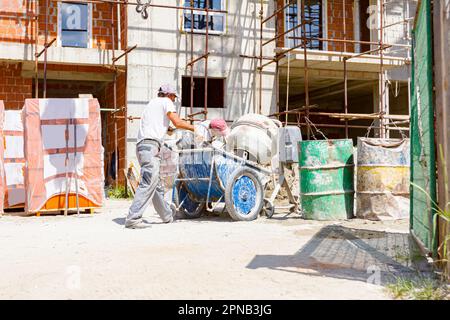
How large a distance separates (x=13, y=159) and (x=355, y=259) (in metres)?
7.67

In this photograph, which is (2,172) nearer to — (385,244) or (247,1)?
(385,244)

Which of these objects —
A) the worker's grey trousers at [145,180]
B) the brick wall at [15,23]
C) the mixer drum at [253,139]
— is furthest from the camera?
the brick wall at [15,23]

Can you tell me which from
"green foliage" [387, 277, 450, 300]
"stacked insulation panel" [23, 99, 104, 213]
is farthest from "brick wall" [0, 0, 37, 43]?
"green foliage" [387, 277, 450, 300]

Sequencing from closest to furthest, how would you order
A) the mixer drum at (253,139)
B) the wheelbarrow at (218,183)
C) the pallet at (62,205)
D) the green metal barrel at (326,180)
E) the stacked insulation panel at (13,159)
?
the wheelbarrow at (218,183)
the green metal barrel at (326,180)
the mixer drum at (253,139)
the pallet at (62,205)
the stacked insulation panel at (13,159)

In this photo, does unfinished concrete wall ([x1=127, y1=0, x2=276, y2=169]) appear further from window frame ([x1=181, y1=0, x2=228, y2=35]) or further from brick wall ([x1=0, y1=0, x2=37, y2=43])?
brick wall ([x1=0, y1=0, x2=37, y2=43])

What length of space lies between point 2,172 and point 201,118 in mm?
6948

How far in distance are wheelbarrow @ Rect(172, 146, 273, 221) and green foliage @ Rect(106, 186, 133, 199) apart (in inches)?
Answer: 221

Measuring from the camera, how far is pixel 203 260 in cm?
507

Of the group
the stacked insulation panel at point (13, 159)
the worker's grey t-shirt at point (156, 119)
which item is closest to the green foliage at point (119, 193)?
the stacked insulation panel at point (13, 159)

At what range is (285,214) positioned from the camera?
10.0 meters

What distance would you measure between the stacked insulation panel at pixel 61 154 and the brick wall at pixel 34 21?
634cm

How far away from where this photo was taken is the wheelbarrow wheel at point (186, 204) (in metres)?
9.12

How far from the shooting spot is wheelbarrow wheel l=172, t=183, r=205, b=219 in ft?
→ 29.9

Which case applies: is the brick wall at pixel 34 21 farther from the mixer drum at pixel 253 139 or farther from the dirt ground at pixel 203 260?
the dirt ground at pixel 203 260
